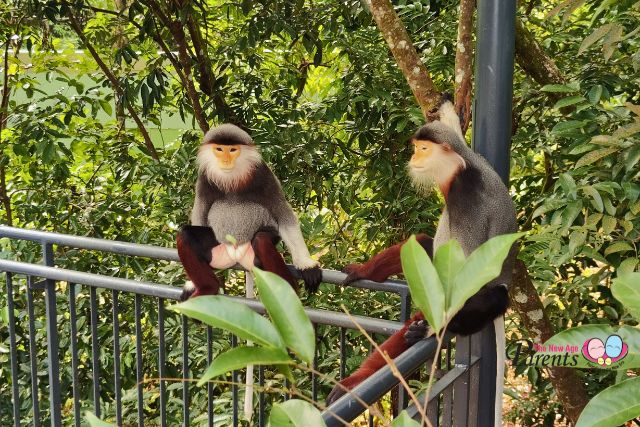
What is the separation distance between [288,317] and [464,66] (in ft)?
4.31

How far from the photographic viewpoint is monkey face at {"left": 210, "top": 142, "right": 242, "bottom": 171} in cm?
254

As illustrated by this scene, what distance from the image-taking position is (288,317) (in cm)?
75

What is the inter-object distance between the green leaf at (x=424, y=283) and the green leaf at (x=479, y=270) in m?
0.01

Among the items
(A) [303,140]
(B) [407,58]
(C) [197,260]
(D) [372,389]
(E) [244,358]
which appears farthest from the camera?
(A) [303,140]

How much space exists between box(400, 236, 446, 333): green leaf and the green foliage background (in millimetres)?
1580

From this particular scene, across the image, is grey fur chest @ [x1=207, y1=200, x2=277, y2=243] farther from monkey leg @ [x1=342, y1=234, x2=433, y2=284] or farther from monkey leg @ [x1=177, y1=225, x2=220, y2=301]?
monkey leg @ [x1=342, y1=234, x2=433, y2=284]

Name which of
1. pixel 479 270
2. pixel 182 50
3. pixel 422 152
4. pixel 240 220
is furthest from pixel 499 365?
pixel 182 50

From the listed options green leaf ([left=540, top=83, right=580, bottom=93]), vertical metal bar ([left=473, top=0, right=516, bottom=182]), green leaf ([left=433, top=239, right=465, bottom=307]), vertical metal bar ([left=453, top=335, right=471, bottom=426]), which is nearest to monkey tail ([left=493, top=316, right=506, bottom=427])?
vertical metal bar ([left=453, top=335, right=471, bottom=426])

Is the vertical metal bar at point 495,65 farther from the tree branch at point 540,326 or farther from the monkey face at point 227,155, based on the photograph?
the monkey face at point 227,155

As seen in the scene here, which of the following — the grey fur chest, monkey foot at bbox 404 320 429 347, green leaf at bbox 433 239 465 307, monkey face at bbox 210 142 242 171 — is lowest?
the grey fur chest

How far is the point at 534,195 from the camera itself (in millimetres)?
2977

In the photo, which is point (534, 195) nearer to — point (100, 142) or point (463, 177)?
point (463, 177)

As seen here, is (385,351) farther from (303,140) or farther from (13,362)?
(303,140)

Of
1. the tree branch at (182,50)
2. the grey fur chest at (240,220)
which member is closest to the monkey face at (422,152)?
the grey fur chest at (240,220)
